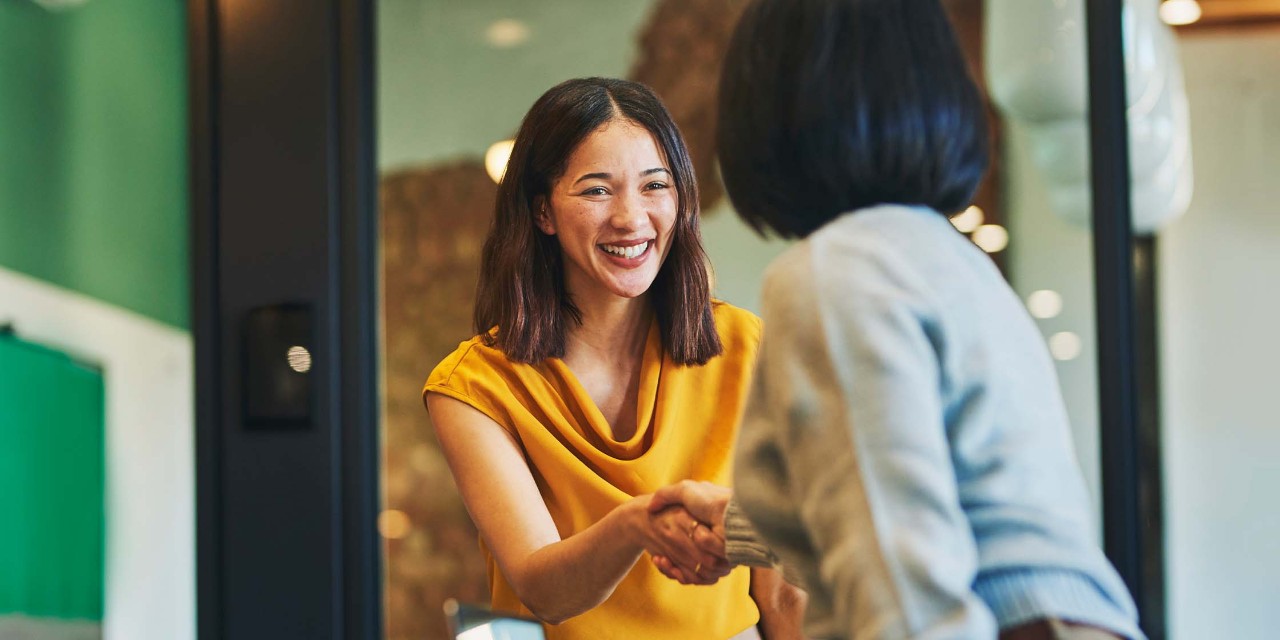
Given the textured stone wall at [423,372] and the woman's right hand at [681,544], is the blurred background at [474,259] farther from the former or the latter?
the woman's right hand at [681,544]

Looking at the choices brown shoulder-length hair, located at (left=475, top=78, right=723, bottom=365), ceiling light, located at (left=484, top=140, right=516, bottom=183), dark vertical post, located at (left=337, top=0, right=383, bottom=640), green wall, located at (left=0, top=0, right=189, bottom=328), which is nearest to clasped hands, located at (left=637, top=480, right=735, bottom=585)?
brown shoulder-length hair, located at (left=475, top=78, right=723, bottom=365)

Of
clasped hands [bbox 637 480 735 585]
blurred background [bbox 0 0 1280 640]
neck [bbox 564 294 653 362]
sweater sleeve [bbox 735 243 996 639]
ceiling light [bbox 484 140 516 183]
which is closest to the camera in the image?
sweater sleeve [bbox 735 243 996 639]

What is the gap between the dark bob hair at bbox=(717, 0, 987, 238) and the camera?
2.37 feet

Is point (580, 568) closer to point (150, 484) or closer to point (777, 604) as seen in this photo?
point (777, 604)

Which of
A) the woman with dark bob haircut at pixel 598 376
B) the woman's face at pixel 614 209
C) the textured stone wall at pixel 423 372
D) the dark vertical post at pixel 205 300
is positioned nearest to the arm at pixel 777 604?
the woman with dark bob haircut at pixel 598 376

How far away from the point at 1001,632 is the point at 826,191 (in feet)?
0.88

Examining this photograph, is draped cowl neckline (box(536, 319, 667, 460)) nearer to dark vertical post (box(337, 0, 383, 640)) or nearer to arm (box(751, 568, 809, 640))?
arm (box(751, 568, 809, 640))

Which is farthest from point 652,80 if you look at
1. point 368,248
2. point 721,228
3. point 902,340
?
point 902,340

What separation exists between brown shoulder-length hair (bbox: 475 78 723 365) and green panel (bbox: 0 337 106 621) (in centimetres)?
80

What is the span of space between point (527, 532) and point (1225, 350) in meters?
0.99

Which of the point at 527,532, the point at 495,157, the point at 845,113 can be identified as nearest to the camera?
the point at 845,113

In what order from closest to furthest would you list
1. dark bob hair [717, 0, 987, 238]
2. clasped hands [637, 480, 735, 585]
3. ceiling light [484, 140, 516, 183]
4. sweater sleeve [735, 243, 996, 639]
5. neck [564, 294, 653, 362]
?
sweater sleeve [735, 243, 996, 639], dark bob hair [717, 0, 987, 238], clasped hands [637, 480, 735, 585], neck [564, 294, 653, 362], ceiling light [484, 140, 516, 183]

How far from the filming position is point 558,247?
3.04 feet

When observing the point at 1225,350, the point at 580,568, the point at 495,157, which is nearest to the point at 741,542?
the point at 580,568
